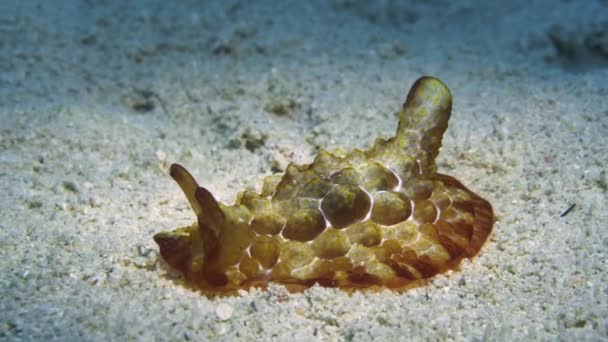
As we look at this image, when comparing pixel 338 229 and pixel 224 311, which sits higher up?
pixel 338 229

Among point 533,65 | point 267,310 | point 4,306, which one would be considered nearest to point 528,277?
point 267,310

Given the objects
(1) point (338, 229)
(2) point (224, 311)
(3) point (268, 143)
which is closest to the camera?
(2) point (224, 311)

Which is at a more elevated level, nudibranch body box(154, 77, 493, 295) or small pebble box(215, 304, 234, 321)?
nudibranch body box(154, 77, 493, 295)

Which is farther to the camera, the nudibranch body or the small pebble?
the nudibranch body

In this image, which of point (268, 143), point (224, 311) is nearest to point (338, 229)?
point (224, 311)

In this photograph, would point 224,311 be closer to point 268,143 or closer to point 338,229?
point 338,229

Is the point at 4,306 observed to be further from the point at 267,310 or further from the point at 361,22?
the point at 361,22
